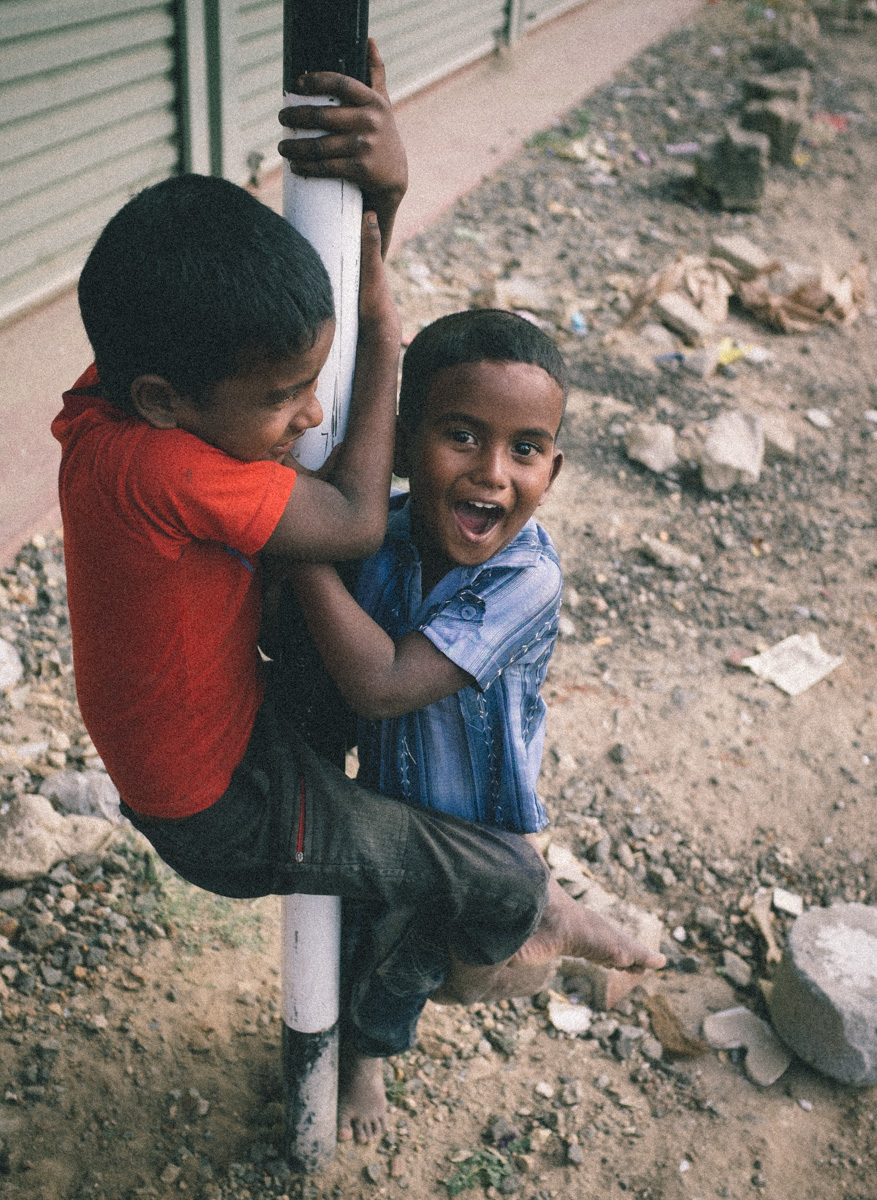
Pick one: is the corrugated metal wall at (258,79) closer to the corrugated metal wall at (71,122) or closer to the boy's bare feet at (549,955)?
the corrugated metal wall at (71,122)

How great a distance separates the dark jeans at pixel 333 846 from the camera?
150 cm

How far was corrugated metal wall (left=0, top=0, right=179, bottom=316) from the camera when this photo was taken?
152 inches

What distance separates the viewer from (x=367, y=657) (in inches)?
53.6

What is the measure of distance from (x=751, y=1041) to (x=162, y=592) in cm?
193

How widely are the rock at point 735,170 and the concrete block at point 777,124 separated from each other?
75cm

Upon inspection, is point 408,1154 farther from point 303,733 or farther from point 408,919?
point 303,733

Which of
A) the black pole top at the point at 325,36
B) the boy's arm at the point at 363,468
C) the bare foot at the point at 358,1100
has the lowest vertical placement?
the bare foot at the point at 358,1100

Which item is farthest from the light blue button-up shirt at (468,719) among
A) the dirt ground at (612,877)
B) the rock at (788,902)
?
the rock at (788,902)

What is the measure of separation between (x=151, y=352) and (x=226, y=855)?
0.72 meters

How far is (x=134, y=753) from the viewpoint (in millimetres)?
1423

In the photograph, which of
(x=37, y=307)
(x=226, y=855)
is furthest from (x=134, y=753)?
(x=37, y=307)

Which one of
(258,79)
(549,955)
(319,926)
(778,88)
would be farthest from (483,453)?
(778,88)

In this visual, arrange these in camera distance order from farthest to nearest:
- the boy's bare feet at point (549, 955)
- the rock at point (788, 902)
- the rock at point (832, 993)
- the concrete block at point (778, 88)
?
the concrete block at point (778, 88) → the rock at point (788, 902) → the rock at point (832, 993) → the boy's bare feet at point (549, 955)

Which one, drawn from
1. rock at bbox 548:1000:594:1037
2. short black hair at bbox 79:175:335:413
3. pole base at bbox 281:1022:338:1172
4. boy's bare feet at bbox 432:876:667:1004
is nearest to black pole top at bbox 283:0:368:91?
short black hair at bbox 79:175:335:413
